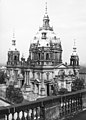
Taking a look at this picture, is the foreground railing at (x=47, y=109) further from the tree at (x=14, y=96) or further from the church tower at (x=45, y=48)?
the church tower at (x=45, y=48)

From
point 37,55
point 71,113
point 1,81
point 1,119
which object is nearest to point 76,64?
point 37,55

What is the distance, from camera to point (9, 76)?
121 feet

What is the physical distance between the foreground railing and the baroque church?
22.9ft

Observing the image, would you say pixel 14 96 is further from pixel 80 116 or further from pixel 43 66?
pixel 80 116

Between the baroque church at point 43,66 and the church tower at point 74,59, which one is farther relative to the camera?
the church tower at point 74,59

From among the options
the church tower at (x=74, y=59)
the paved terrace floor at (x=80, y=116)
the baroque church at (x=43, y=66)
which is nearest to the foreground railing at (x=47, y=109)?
the paved terrace floor at (x=80, y=116)

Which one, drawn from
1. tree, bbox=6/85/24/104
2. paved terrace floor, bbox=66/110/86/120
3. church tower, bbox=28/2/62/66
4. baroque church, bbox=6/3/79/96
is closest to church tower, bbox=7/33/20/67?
baroque church, bbox=6/3/79/96

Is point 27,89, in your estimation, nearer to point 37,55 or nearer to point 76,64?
point 37,55

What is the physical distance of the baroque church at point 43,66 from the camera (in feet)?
108

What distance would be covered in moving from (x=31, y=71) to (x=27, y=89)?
2.29 m

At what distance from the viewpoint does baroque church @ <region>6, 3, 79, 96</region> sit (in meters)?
32.8

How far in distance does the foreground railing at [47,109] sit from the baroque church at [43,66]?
275 inches

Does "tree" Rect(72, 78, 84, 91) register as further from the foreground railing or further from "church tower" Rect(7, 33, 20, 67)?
"church tower" Rect(7, 33, 20, 67)

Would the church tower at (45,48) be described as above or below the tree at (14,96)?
above
